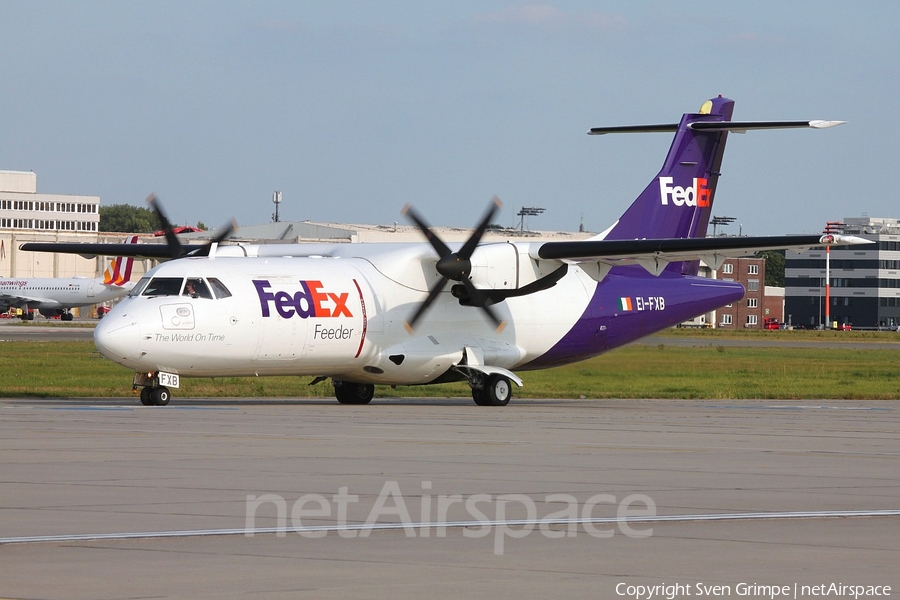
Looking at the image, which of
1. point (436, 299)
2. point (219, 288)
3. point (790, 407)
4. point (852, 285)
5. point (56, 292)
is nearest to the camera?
point (219, 288)

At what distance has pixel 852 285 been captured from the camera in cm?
16250

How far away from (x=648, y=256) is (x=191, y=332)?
10012mm

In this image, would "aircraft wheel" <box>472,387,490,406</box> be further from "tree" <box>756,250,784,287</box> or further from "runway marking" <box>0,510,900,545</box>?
"tree" <box>756,250,784,287</box>

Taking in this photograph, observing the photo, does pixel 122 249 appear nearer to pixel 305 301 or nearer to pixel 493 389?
pixel 305 301

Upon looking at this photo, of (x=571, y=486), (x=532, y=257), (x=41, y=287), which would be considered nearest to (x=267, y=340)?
(x=532, y=257)

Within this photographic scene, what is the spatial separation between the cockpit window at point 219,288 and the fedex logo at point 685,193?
1214 cm

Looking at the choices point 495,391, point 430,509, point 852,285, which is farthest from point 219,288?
point 852,285

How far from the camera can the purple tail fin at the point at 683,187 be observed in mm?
31141

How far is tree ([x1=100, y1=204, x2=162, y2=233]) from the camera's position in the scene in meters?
191

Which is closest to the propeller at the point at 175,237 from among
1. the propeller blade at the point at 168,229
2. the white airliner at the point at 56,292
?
the propeller blade at the point at 168,229

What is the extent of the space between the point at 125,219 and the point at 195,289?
176m

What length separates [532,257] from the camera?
2758cm

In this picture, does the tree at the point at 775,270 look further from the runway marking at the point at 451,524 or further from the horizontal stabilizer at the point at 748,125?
the runway marking at the point at 451,524

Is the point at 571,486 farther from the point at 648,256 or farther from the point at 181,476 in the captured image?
the point at 648,256
